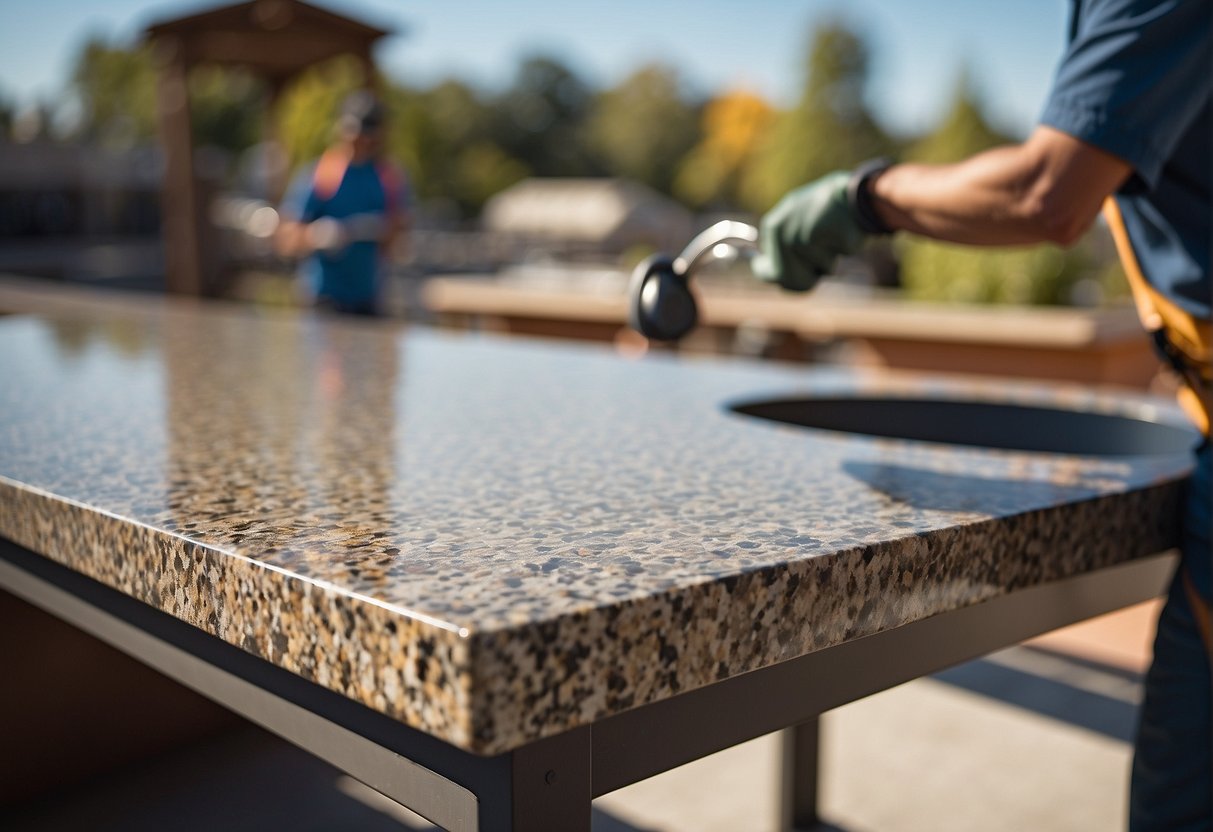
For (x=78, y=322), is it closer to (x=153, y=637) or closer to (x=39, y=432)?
(x=39, y=432)

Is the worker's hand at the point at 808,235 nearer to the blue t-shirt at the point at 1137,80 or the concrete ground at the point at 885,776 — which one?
the blue t-shirt at the point at 1137,80

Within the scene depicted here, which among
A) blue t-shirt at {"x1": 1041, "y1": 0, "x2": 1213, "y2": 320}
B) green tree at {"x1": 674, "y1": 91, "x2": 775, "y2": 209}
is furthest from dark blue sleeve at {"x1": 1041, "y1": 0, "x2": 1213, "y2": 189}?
green tree at {"x1": 674, "y1": 91, "x2": 775, "y2": 209}

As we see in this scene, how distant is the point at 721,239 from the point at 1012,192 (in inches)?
13.8

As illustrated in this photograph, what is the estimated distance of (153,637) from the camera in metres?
1.05

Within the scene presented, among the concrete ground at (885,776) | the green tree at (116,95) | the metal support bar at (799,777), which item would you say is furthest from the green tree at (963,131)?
the green tree at (116,95)

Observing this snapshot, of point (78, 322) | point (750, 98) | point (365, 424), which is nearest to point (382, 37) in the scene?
point (78, 322)

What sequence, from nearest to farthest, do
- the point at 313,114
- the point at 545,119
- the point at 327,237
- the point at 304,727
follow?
the point at 304,727, the point at 327,237, the point at 313,114, the point at 545,119

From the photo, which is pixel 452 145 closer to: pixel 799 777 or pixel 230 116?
pixel 230 116

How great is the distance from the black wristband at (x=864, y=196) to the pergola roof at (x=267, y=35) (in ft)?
34.2

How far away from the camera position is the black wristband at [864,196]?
134 cm

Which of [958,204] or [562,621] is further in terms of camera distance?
[958,204]

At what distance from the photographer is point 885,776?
2.69m

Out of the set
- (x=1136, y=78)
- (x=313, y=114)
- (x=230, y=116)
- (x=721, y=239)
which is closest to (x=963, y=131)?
(x=313, y=114)

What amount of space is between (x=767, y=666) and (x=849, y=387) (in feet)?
4.40
